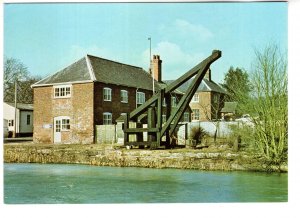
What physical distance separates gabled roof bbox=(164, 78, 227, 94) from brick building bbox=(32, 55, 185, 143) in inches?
17.1

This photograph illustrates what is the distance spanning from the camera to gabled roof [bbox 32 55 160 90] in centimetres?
1025

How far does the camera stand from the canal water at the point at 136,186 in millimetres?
8828

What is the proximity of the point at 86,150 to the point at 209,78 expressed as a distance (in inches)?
128

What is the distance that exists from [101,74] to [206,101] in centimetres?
272

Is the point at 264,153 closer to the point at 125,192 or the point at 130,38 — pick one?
the point at 125,192

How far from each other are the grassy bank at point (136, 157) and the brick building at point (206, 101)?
103 centimetres

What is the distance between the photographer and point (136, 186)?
30.5 feet

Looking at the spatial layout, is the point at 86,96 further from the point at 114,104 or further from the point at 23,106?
the point at 23,106

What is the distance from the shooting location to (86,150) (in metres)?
10.7

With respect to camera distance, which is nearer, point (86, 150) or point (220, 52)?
point (220, 52)

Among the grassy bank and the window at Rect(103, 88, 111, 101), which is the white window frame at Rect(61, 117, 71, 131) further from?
the window at Rect(103, 88, 111, 101)
